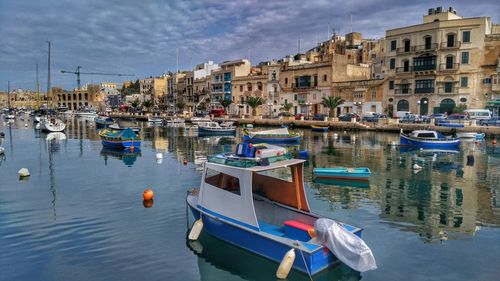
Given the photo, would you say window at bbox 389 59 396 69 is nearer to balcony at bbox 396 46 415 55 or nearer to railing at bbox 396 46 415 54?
balcony at bbox 396 46 415 55

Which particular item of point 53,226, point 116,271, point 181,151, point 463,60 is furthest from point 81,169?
point 463,60

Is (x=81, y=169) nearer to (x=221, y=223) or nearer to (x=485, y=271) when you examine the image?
(x=221, y=223)

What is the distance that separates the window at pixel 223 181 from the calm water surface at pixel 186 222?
80.0 inches

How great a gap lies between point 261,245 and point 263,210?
2126mm

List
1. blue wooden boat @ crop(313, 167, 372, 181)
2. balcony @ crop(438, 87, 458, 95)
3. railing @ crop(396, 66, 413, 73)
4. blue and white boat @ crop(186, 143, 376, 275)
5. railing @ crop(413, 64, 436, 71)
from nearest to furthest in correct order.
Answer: blue and white boat @ crop(186, 143, 376, 275), blue wooden boat @ crop(313, 167, 372, 181), balcony @ crop(438, 87, 458, 95), railing @ crop(413, 64, 436, 71), railing @ crop(396, 66, 413, 73)

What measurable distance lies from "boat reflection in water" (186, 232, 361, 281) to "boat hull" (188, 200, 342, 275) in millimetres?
251

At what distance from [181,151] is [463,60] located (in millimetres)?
47290

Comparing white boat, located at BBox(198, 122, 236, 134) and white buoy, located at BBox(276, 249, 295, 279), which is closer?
white buoy, located at BBox(276, 249, 295, 279)

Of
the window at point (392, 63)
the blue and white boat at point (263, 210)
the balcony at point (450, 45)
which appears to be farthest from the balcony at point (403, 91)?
the blue and white boat at point (263, 210)

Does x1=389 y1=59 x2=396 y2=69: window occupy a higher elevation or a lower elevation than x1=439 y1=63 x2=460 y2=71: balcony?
higher

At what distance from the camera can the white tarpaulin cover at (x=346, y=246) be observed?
10698 millimetres

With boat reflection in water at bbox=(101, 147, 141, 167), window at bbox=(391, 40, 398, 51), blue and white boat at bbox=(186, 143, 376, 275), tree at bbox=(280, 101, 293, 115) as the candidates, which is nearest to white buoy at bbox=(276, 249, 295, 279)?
blue and white boat at bbox=(186, 143, 376, 275)

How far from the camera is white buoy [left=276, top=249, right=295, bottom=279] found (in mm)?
10969

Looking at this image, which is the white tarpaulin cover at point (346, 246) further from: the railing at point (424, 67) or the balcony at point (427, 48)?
the balcony at point (427, 48)
